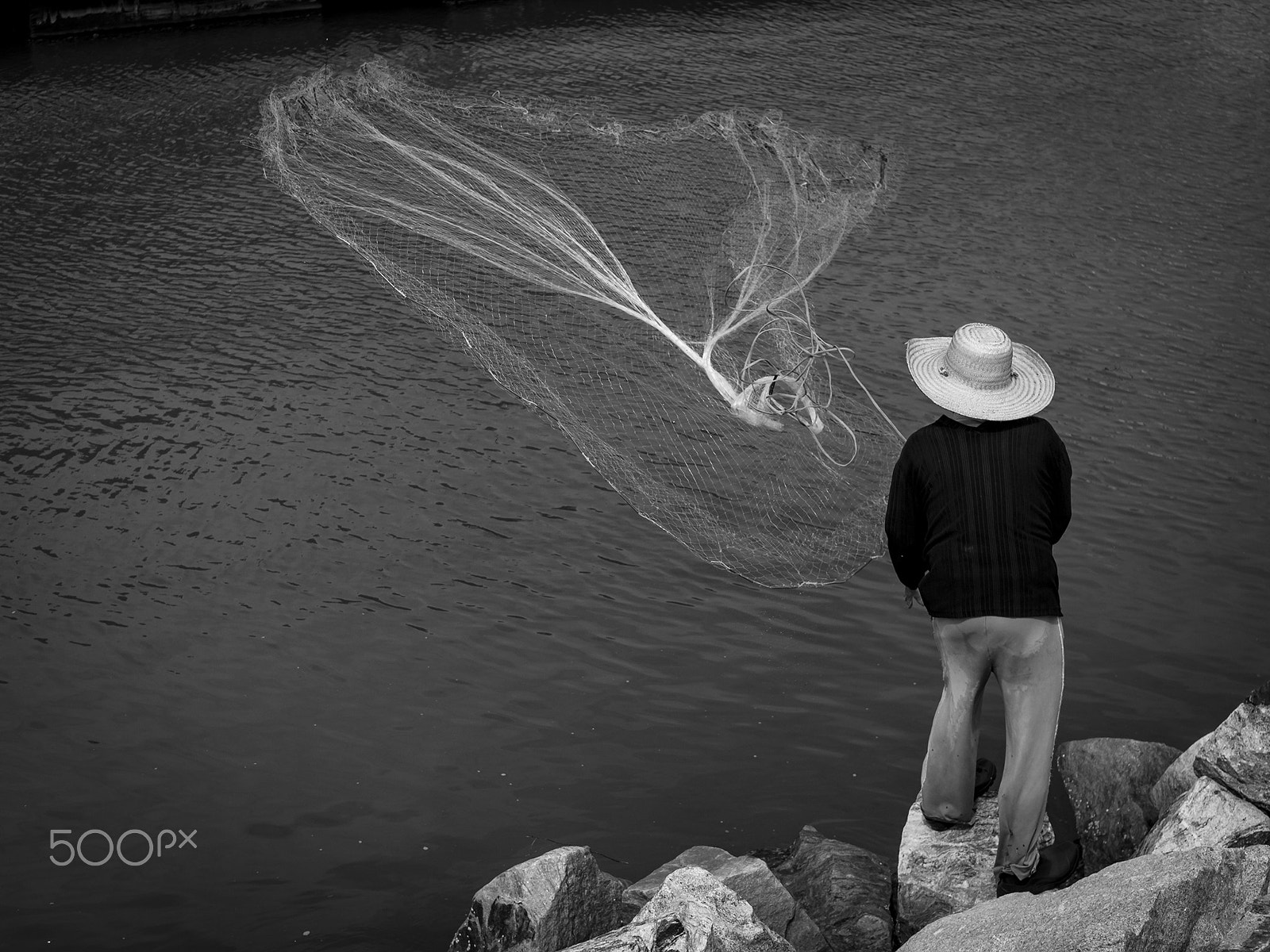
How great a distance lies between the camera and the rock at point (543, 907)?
3.65 meters

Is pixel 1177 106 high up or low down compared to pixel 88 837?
up

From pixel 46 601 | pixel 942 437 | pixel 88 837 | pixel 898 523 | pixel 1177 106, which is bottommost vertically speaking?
pixel 88 837

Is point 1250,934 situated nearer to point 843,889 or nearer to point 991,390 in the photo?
point 843,889

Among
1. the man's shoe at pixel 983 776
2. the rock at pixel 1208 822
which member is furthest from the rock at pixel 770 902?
the rock at pixel 1208 822

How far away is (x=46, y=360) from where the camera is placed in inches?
317

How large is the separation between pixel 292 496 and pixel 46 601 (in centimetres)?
132

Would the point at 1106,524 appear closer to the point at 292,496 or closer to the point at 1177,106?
the point at 292,496

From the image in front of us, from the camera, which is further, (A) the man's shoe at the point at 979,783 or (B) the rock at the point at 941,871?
(A) the man's shoe at the point at 979,783

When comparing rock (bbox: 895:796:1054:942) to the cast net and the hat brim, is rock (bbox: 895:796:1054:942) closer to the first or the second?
the hat brim

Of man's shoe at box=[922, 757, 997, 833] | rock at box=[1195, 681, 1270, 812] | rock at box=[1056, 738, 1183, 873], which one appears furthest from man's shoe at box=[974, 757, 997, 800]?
rock at box=[1195, 681, 1270, 812]

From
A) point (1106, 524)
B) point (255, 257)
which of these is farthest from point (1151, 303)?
point (255, 257)

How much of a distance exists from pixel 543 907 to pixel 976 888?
51.9 inches

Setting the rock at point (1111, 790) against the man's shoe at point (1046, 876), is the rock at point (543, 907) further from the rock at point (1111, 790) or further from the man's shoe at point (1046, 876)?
the rock at point (1111, 790)

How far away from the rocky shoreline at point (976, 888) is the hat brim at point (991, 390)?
123 cm
